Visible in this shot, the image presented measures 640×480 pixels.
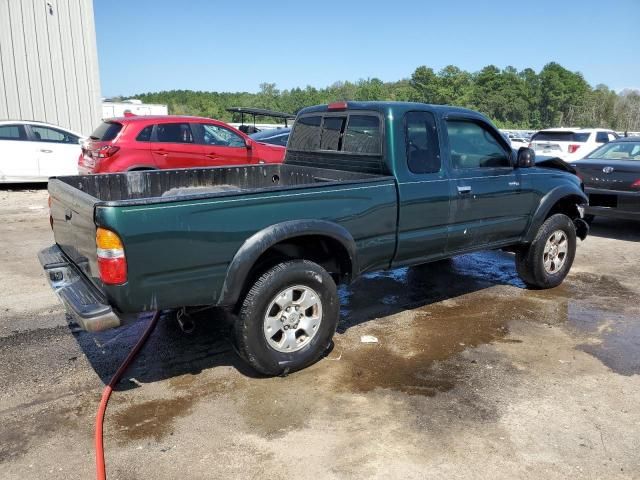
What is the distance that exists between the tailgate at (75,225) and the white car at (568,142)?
14458 mm

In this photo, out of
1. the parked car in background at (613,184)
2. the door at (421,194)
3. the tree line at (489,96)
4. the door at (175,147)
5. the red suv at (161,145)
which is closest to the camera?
the door at (421,194)

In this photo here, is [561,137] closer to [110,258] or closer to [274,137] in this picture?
[274,137]

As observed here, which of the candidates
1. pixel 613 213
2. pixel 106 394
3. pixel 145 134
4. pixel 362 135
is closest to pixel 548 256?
pixel 362 135

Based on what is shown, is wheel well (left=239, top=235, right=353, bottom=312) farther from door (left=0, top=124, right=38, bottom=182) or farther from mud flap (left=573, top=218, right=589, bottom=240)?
door (left=0, top=124, right=38, bottom=182)

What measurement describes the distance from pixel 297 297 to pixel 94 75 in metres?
14.3

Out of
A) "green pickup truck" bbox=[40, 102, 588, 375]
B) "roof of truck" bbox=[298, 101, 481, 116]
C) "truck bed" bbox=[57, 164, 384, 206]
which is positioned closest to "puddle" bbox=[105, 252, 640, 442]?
"green pickup truck" bbox=[40, 102, 588, 375]

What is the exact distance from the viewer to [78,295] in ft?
11.4

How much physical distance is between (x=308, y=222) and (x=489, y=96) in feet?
262

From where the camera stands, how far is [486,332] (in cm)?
473

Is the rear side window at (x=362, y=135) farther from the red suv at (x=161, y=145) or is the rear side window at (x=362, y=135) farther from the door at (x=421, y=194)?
the red suv at (x=161, y=145)

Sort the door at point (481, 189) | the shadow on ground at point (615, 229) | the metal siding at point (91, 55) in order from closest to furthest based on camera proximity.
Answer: the door at point (481, 189)
the shadow on ground at point (615, 229)
the metal siding at point (91, 55)

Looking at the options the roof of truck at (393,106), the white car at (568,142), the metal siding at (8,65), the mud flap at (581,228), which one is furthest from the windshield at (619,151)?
the metal siding at (8,65)

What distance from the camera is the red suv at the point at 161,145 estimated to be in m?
9.08

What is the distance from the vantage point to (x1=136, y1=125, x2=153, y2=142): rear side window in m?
9.27
